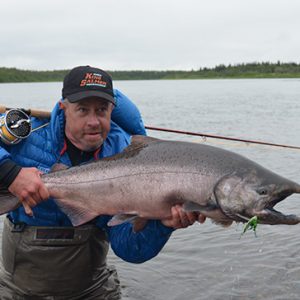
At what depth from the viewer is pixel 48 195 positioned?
146 inches

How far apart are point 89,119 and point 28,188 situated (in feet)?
2.27

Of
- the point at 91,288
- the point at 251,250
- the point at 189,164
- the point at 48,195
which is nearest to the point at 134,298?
the point at 91,288

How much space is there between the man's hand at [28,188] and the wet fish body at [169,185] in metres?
0.07

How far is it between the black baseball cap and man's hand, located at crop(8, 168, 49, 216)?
0.65 m

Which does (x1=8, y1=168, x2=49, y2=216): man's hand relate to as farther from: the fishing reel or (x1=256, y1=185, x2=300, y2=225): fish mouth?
(x1=256, y1=185, x2=300, y2=225): fish mouth

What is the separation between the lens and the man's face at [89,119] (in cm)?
393

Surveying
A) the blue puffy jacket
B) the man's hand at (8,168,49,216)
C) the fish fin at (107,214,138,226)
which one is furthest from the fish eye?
the man's hand at (8,168,49,216)

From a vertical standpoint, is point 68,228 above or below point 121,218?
below

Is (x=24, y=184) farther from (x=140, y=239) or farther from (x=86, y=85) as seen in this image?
(x=140, y=239)

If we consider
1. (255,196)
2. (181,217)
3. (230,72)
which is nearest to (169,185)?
(181,217)

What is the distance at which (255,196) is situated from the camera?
3.11 metres

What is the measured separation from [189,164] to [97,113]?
97 centimetres


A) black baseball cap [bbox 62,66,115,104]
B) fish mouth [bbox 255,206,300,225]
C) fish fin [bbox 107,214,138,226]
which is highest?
black baseball cap [bbox 62,66,115,104]

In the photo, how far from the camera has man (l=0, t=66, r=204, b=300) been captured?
3955 millimetres
